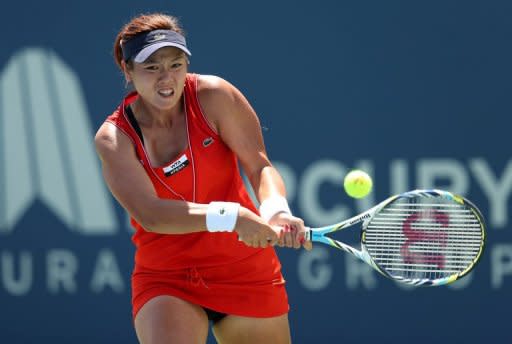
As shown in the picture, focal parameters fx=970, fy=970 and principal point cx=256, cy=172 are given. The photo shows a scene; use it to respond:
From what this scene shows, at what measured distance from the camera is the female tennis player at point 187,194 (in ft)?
10.4

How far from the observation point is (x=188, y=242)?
3.32 m

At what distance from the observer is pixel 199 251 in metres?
3.31

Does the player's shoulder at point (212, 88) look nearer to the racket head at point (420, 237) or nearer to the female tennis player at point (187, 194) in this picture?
the female tennis player at point (187, 194)

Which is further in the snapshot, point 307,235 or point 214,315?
point 214,315

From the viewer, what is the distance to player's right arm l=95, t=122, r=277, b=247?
3.10 metres

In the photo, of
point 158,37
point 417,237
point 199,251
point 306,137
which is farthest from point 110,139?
point 306,137

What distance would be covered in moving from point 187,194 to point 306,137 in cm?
175

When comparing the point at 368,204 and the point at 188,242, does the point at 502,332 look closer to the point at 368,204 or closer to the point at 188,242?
the point at 368,204

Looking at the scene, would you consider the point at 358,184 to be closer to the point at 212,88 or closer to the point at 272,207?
the point at 272,207

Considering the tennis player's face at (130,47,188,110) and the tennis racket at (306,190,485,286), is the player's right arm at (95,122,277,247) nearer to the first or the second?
the tennis player's face at (130,47,188,110)

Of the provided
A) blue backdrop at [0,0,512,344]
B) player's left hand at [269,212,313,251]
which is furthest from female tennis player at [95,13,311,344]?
blue backdrop at [0,0,512,344]

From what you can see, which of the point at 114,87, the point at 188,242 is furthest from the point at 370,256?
the point at 114,87

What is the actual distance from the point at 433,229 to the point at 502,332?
5.80ft

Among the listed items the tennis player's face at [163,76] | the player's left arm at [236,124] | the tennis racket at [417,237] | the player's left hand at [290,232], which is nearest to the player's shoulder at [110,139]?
the tennis player's face at [163,76]
